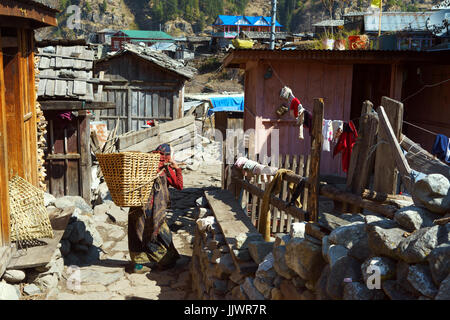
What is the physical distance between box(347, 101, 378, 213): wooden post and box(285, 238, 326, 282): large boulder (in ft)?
4.71

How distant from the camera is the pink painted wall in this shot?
9555 mm

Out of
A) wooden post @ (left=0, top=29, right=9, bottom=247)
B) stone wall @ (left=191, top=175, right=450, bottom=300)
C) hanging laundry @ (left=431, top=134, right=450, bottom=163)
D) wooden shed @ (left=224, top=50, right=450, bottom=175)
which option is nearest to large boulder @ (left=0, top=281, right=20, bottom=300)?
wooden post @ (left=0, top=29, right=9, bottom=247)

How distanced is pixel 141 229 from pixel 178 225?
256 centimetres

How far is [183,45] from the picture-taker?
6159 cm

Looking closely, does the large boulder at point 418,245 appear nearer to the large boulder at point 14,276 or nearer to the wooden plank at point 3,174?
the wooden plank at point 3,174

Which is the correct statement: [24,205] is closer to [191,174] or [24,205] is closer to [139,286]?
[139,286]

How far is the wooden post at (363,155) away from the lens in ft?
14.1

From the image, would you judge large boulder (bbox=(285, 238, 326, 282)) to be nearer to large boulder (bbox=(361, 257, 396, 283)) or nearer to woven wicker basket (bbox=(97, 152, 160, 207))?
large boulder (bbox=(361, 257, 396, 283))

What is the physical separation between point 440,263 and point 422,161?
6.34ft

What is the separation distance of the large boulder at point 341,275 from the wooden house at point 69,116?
7.20m

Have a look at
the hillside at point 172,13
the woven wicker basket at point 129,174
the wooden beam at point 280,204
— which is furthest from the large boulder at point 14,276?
the hillside at point 172,13

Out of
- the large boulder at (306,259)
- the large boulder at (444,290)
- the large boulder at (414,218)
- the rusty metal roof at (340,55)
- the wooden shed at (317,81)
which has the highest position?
the rusty metal roof at (340,55)

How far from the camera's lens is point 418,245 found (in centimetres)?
225
